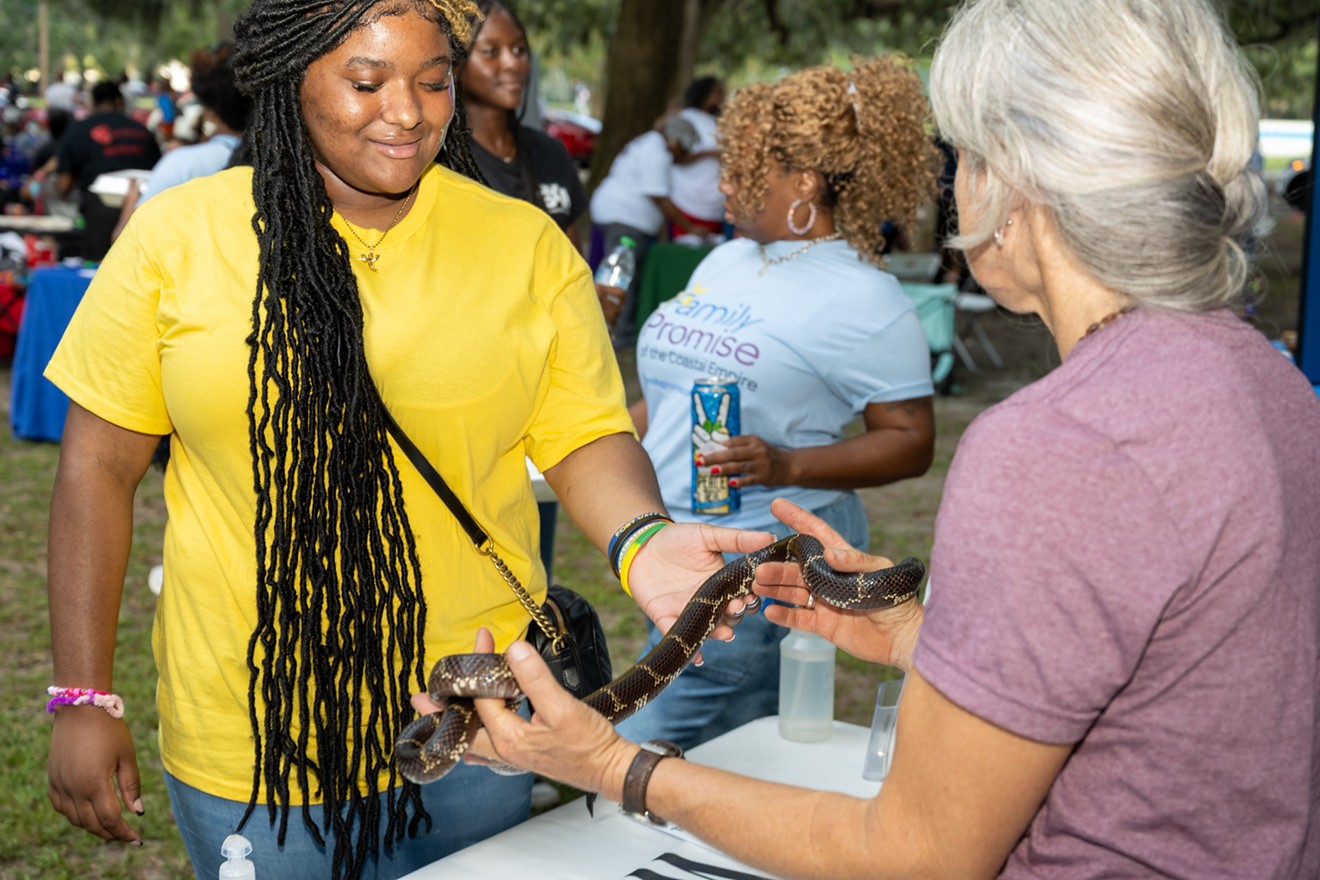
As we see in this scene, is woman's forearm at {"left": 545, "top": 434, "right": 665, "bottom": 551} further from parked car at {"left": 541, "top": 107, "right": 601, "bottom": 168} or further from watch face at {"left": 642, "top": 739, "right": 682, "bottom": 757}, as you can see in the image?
parked car at {"left": 541, "top": 107, "right": 601, "bottom": 168}

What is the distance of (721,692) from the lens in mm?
3586

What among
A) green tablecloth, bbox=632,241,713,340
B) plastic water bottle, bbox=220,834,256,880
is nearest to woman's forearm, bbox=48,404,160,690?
plastic water bottle, bbox=220,834,256,880

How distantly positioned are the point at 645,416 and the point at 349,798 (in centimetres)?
196

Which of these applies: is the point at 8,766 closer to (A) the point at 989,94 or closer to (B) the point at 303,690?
(B) the point at 303,690

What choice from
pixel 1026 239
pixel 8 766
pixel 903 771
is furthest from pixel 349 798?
pixel 8 766

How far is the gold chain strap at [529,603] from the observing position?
8.18ft

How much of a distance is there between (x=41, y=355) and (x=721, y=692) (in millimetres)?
Result: 8267

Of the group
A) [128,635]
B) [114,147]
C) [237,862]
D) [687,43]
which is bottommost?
[128,635]

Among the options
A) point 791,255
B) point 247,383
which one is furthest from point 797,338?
point 247,383

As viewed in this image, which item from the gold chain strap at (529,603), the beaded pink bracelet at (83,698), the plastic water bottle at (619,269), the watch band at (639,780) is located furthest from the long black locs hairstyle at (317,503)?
the plastic water bottle at (619,269)

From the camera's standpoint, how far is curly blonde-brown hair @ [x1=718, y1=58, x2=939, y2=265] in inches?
150

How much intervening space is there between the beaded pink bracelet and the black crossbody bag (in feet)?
2.16

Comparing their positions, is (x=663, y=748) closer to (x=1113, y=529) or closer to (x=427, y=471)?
(x=427, y=471)

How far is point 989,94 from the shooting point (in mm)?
1605
